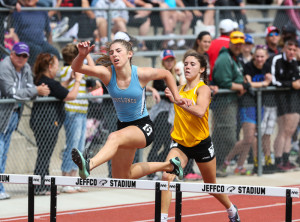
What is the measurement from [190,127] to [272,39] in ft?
19.8

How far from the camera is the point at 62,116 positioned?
36.0 feet

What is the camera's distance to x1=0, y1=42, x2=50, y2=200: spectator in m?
10.4

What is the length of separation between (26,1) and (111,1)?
7.81ft

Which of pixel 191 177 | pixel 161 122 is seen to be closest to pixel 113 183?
pixel 161 122

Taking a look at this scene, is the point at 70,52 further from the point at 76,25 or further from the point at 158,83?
the point at 76,25

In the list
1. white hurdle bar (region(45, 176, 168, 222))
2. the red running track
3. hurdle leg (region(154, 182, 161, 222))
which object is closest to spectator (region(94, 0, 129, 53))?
the red running track

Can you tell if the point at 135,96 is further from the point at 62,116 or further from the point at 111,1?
the point at 111,1

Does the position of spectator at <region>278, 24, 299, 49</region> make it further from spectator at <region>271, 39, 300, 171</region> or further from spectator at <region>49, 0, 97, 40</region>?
spectator at <region>49, 0, 97, 40</region>

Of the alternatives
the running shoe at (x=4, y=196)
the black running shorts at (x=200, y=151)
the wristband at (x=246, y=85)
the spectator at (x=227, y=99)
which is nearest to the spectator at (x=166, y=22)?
the spectator at (x=227, y=99)

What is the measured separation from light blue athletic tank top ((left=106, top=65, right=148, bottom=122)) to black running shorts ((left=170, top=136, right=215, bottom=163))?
73 centimetres

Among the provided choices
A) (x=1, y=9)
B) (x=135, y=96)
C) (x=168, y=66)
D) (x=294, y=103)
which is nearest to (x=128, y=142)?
(x=135, y=96)

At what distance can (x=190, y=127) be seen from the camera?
8266 millimetres

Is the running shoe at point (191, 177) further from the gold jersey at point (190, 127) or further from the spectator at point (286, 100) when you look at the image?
the gold jersey at point (190, 127)

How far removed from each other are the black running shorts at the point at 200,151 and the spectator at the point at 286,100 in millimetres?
4718
